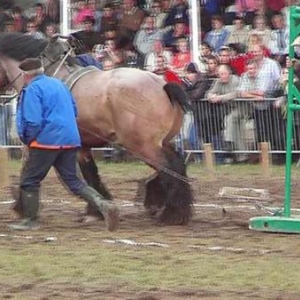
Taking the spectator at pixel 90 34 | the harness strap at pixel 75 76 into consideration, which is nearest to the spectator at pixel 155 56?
the spectator at pixel 90 34

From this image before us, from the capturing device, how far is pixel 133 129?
41.8 feet

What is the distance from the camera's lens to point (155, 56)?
20062mm

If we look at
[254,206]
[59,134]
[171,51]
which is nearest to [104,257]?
[59,134]

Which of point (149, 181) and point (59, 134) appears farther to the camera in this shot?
point (149, 181)

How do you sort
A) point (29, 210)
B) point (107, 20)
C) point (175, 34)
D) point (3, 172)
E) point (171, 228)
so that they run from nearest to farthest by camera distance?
point (29, 210)
point (171, 228)
point (3, 172)
point (175, 34)
point (107, 20)

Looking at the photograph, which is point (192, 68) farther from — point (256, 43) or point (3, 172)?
point (3, 172)

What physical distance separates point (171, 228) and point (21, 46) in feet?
8.23

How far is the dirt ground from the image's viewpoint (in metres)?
8.62

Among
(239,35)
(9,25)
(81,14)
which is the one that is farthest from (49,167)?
(9,25)

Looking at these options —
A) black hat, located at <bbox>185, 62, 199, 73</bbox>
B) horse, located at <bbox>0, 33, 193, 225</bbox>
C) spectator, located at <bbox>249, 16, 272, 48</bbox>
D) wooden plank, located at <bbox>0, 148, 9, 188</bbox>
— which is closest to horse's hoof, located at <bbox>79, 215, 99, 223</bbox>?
horse, located at <bbox>0, 33, 193, 225</bbox>

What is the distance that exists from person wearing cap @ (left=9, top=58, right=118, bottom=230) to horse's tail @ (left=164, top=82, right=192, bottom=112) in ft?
4.06

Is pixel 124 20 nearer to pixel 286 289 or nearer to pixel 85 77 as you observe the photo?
pixel 85 77

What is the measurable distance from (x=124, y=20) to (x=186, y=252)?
37.7 feet

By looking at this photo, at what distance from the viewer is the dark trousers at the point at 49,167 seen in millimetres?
11875
